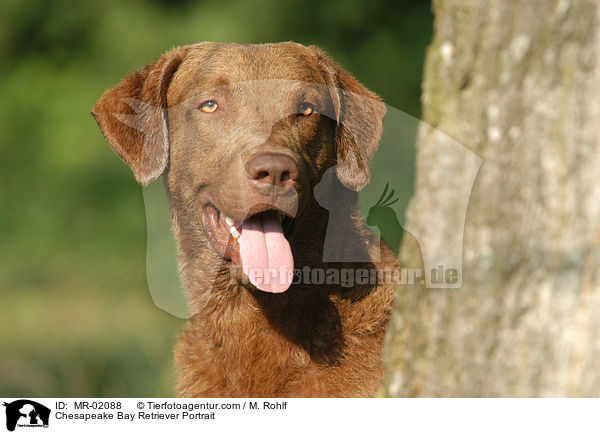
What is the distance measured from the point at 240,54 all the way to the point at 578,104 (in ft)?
6.36

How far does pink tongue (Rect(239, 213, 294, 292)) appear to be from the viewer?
2879 mm

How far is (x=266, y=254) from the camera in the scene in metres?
2.92

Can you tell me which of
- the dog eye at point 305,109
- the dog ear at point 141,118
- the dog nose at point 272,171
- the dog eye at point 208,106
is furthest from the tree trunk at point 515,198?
the dog ear at point 141,118

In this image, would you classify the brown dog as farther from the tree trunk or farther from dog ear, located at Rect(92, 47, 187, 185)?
the tree trunk

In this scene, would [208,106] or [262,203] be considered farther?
[208,106]

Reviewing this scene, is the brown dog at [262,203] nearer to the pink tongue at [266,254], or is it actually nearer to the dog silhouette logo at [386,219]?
the pink tongue at [266,254]

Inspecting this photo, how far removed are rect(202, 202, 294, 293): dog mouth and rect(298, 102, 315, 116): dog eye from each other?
0.54 meters

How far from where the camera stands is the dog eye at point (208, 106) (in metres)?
3.18

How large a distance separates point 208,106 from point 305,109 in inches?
18.3
